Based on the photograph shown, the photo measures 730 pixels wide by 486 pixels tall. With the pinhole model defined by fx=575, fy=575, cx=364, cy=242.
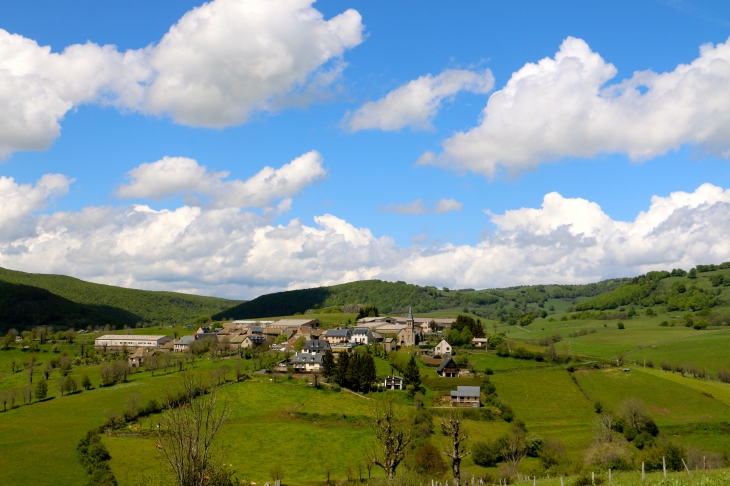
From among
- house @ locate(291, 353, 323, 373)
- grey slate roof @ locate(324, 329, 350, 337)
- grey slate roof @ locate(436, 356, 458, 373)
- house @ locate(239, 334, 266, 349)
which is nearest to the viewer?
grey slate roof @ locate(436, 356, 458, 373)

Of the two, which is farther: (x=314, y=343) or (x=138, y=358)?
(x=138, y=358)

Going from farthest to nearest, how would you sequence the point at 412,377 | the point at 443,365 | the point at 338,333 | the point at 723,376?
1. the point at 338,333
2. the point at 723,376
3. the point at 443,365
4. the point at 412,377

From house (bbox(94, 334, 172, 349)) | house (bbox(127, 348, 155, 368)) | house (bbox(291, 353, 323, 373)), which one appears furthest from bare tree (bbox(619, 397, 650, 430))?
house (bbox(94, 334, 172, 349))

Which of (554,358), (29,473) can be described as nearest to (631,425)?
(554,358)

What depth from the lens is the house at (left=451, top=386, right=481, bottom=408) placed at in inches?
4149

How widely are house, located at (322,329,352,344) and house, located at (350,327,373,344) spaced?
1.82m

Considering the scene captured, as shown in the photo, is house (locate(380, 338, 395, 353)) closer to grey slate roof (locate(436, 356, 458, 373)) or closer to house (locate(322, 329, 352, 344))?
house (locate(322, 329, 352, 344))

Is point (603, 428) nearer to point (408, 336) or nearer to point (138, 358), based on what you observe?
point (408, 336)

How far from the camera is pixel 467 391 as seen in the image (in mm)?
107562

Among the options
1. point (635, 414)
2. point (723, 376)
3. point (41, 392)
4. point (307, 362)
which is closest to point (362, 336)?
point (307, 362)

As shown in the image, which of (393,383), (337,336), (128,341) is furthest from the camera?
(128,341)

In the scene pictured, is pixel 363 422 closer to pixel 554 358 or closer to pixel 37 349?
pixel 554 358

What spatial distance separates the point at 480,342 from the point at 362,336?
3235 cm

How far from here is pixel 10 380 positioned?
128 m
